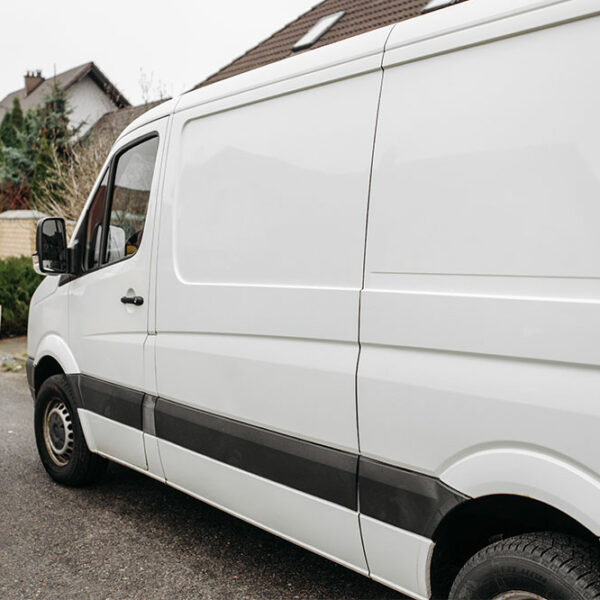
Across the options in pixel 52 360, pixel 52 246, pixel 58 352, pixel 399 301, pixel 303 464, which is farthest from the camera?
pixel 52 360

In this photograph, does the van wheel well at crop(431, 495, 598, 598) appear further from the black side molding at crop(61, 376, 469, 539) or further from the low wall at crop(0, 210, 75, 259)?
the low wall at crop(0, 210, 75, 259)

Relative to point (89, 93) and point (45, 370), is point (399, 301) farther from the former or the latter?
point (89, 93)

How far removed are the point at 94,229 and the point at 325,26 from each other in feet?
36.2

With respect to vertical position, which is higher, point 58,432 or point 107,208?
point 107,208

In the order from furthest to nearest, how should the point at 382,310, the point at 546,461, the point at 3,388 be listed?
the point at 3,388 → the point at 382,310 → the point at 546,461

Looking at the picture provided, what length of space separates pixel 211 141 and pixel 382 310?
129 centimetres

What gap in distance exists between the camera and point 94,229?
4.08 meters

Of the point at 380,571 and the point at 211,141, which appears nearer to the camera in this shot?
the point at 380,571

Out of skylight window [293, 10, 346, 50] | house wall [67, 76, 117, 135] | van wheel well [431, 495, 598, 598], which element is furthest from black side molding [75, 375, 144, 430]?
house wall [67, 76, 117, 135]

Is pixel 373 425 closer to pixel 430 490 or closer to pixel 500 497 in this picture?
pixel 430 490

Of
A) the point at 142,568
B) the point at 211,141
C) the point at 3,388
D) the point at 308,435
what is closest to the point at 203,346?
the point at 308,435

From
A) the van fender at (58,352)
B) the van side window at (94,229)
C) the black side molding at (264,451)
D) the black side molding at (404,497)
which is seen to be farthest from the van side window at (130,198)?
the black side molding at (404,497)

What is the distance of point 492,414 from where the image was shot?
6.72ft

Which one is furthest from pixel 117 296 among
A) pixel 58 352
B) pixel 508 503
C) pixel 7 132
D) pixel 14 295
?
pixel 7 132
